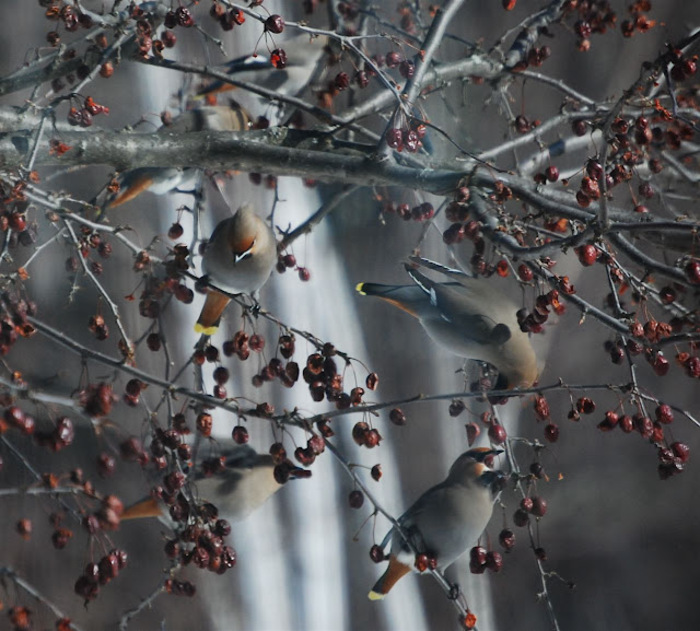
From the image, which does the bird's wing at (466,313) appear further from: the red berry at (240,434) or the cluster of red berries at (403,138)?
the red berry at (240,434)

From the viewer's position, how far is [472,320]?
1.14 metres

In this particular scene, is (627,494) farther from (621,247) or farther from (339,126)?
(339,126)

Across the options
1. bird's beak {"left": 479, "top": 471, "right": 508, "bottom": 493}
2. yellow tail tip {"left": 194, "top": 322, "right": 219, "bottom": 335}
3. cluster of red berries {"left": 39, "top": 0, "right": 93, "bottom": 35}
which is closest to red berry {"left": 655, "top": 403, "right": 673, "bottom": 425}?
bird's beak {"left": 479, "top": 471, "right": 508, "bottom": 493}

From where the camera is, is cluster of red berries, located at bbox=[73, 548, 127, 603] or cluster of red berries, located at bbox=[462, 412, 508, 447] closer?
cluster of red berries, located at bbox=[73, 548, 127, 603]

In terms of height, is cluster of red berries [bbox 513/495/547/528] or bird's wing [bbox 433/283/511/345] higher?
bird's wing [bbox 433/283/511/345]

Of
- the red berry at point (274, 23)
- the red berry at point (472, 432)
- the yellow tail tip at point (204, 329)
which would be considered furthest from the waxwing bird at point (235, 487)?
the red berry at point (274, 23)

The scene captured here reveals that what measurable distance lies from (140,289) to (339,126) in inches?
14.8

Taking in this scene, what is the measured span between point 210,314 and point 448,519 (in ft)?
1.47

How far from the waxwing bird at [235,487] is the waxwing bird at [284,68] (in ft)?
1.87

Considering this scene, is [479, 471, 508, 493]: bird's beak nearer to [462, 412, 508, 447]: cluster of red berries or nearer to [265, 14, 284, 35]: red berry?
[462, 412, 508, 447]: cluster of red berries

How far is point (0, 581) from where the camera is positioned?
91 centimetres

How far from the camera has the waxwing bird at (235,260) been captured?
1.13m

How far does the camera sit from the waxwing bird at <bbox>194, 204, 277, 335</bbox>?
113 cm

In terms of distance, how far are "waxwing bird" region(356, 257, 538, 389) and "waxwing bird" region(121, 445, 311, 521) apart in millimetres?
292
